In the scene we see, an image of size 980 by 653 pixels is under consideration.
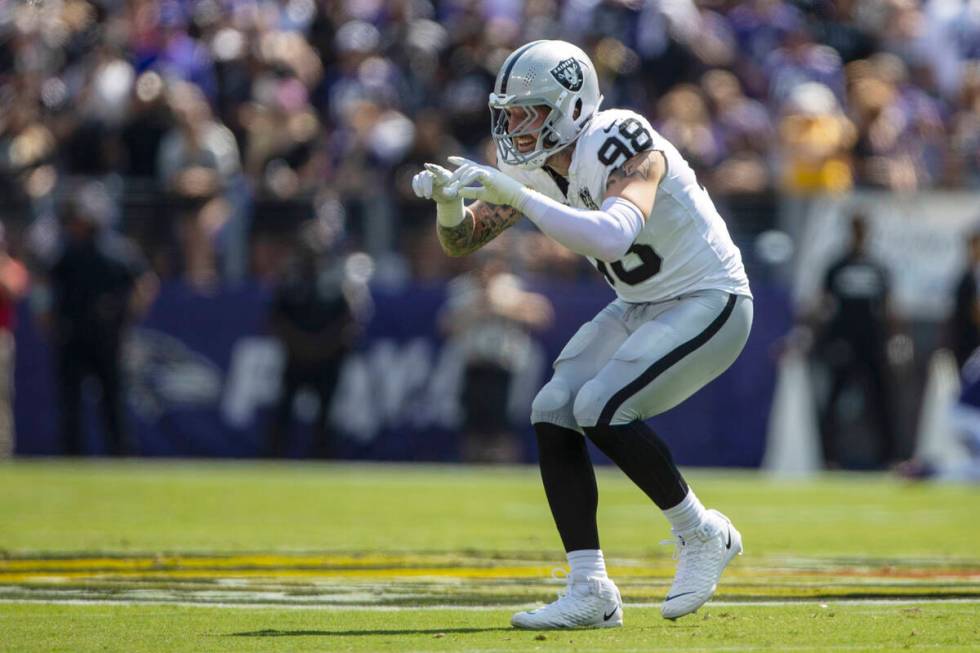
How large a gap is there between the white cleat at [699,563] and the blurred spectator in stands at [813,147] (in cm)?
932

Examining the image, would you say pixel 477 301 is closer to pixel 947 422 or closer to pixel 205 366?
pixel 205 366

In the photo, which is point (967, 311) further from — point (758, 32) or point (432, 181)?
point (432, 181)

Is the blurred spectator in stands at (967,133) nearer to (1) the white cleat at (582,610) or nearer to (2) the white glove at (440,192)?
(2) the white glove at (440,192)

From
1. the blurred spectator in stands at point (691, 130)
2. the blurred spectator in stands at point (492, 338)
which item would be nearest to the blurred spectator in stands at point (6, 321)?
the blurred spectator in stands at point (492, 338)

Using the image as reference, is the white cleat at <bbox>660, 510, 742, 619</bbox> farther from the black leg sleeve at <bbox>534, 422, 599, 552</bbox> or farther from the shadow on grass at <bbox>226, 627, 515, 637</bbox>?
the shadow on grass at <bbox>226, 627, 515, 637</bbox>

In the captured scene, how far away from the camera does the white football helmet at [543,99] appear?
5.76m

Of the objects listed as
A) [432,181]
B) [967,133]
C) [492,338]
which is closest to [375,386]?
[492,338]

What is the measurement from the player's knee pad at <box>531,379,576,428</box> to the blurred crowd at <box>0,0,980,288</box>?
9.25 metres

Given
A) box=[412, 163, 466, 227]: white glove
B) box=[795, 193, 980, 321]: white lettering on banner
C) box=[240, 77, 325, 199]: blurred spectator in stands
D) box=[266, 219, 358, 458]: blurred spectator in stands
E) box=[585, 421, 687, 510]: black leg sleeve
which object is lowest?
box=[266, 219, 358, 458]: blurred spectator in stands

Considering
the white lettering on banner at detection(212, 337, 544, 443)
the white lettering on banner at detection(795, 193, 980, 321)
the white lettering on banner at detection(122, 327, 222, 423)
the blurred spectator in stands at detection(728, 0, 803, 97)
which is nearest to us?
the white lettering on banner at detection(795, 193, 980, 321)

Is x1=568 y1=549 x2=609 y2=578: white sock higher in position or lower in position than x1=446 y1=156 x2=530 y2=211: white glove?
lower

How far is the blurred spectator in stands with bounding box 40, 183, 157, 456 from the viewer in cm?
1450

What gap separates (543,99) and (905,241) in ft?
31.5

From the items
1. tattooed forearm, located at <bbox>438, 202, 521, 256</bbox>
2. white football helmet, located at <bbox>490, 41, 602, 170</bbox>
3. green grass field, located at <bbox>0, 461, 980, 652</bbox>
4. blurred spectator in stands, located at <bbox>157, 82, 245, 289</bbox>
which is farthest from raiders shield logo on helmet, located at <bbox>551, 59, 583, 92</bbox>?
blurred spectator in stands, located at <bbox>157, 82, 245, 289</bbox>
